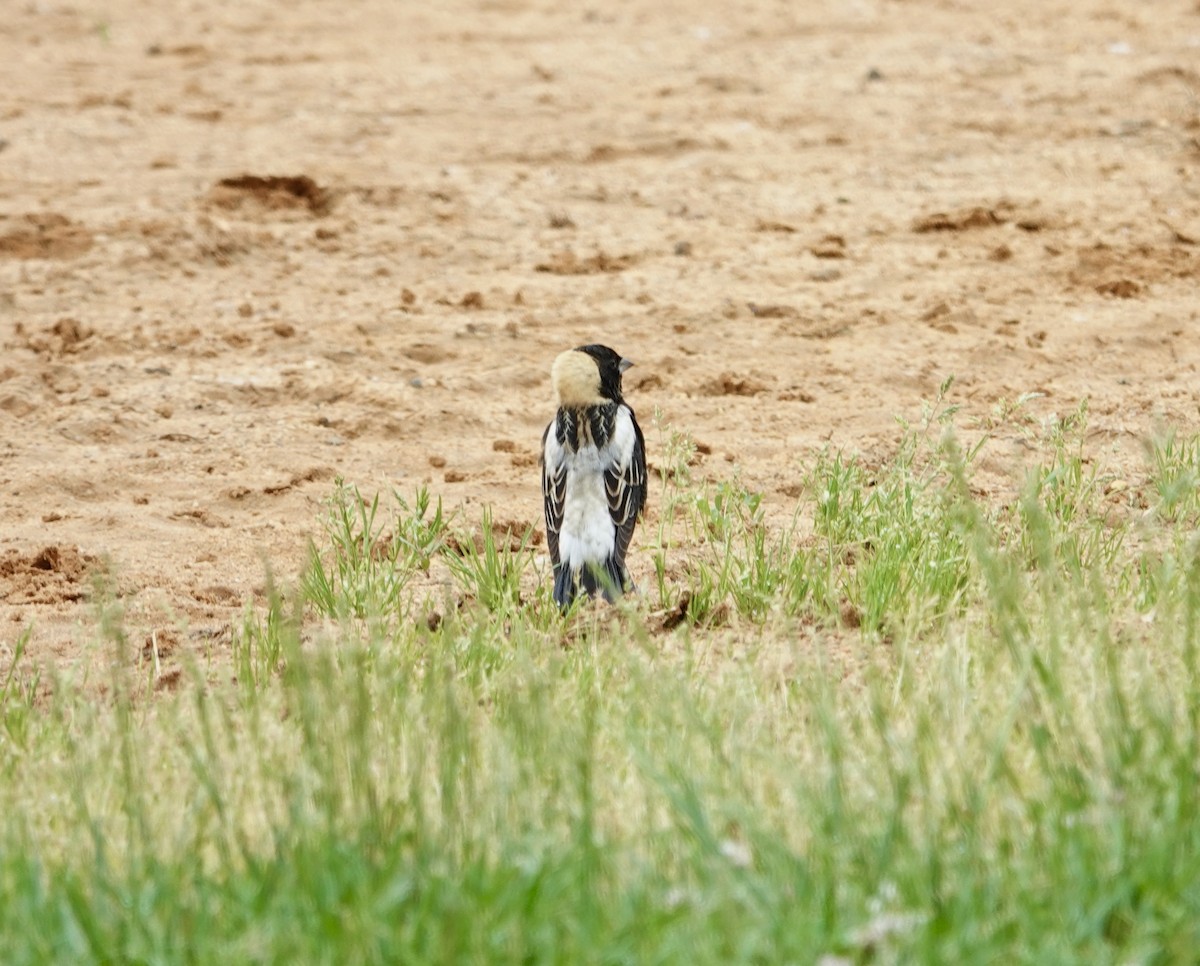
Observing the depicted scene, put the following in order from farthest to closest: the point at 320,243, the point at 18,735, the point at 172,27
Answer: the point at 172,27 < the point at 320,243 < the point at 18,735

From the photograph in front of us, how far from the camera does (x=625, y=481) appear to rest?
6980 mm

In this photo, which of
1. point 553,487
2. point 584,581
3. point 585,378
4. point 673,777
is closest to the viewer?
point 673,777

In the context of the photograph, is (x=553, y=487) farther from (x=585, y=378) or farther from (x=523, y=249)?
(x=523, y=249)

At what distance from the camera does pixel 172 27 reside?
50.1 feet

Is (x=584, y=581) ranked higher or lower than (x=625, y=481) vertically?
lower

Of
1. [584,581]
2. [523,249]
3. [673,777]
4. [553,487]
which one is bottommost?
[584,581]

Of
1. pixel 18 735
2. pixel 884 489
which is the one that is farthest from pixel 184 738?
pixel 884 489

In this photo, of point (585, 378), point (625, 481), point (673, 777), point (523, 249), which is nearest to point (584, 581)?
point (625, 481)

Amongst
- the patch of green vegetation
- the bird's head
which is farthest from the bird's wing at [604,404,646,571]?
the patch of green vegetation

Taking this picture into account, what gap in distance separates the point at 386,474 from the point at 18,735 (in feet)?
9.87

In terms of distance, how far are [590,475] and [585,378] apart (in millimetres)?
478

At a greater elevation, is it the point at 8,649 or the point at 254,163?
the point at 254,163

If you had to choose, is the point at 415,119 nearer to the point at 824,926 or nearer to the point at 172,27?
the point at 172,27

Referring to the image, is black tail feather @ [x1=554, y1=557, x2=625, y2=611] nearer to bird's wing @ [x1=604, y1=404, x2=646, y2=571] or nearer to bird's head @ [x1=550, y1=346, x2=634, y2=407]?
bird's wing @ [x1=604, y1=404, x2=646, y2=571]
